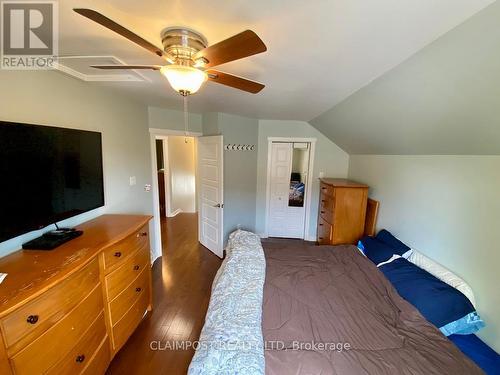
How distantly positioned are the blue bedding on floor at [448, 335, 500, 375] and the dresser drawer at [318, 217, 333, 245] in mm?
1663

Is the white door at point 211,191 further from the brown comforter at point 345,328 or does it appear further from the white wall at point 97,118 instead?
the brown comforter at point 345,328

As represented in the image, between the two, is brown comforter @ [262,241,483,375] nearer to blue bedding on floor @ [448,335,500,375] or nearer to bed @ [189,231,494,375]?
bed @ [189,231,494,375]

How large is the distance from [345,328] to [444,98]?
1.65 meters

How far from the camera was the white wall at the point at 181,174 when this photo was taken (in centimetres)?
532

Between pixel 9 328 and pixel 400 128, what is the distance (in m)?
2.96

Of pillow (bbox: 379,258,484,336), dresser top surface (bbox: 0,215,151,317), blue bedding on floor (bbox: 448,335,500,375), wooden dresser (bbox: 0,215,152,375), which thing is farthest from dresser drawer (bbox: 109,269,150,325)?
blue bedding on floor (bbox: 448,335,500,375)

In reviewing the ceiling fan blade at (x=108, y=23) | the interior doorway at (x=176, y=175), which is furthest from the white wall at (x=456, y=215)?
the interior doorway at (x=176, y=175)

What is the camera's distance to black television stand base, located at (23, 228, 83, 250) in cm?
137

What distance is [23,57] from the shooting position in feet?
4.46

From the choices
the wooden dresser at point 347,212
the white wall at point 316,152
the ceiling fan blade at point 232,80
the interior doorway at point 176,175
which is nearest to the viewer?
the ceiling fan blade at point 232,80

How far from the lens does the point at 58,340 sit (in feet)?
3.73

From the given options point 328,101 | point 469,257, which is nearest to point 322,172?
point 328,101

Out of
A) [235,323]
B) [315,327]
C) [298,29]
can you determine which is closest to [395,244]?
[315,327]

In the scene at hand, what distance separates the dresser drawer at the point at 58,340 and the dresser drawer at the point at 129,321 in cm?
36
